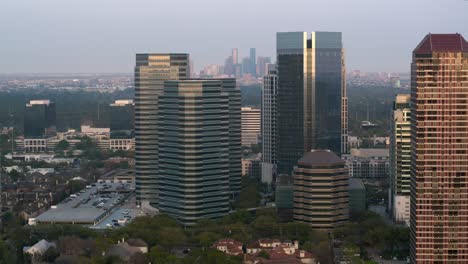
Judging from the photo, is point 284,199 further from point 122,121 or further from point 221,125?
point 122,121

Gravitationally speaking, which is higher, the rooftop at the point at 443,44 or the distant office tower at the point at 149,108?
the rooftop at the point at 443,44

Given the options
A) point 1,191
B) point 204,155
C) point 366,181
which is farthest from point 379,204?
point 1,191

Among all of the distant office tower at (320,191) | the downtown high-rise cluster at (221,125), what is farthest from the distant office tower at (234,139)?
the distant office tower at (320,191)

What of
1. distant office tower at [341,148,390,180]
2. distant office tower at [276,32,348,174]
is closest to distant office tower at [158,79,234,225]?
distant office tower at [276,32,348,174]

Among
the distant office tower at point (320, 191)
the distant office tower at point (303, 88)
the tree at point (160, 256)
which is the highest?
the distant office tower at point (303, 88)

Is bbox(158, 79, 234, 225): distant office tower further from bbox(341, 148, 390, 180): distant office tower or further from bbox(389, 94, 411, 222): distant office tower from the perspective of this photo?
bbox(341, 148, 390, 180): distant office tower

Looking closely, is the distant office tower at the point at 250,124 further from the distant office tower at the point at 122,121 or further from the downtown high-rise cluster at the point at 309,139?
the downtown high-rise cluster at the point at 309,139
